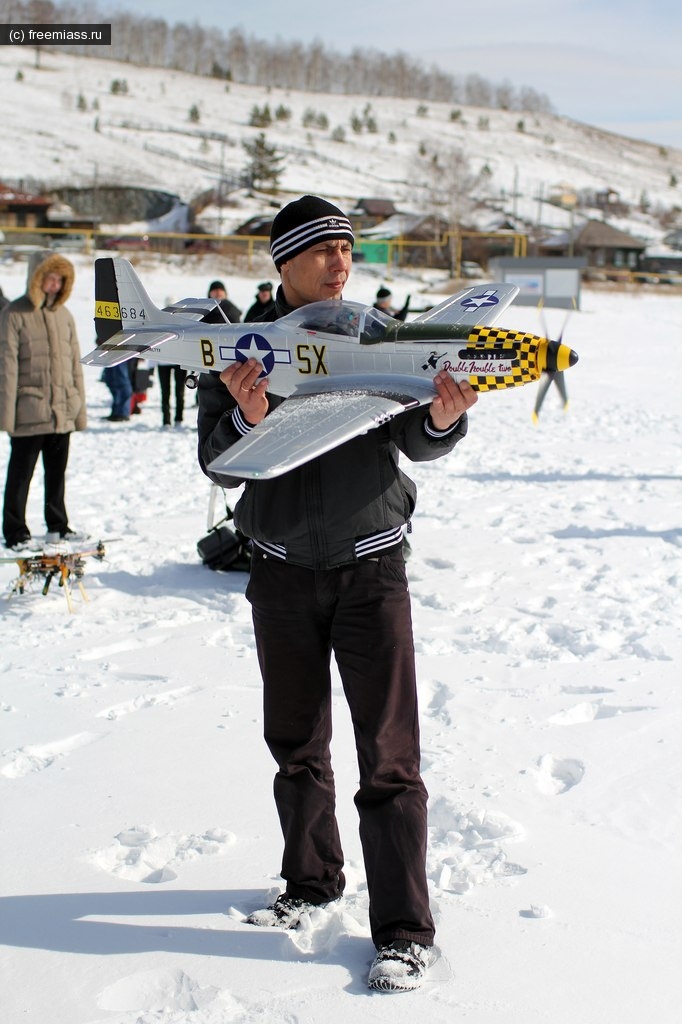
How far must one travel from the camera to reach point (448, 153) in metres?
105

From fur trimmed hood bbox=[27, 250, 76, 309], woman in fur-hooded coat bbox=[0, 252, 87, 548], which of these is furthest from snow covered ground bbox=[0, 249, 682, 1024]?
fur trimmed hood bbox=[27, 250, 76, 309]

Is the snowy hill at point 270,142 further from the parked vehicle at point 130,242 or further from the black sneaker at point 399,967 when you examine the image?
the black sneaker at point 399,967

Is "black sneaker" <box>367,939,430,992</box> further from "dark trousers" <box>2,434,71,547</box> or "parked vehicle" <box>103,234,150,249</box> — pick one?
"parked vehicle" <box>103,234,150,249</box>

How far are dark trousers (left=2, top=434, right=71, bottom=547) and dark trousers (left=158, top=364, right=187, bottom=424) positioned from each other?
545 centimetres

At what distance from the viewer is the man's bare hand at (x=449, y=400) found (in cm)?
252

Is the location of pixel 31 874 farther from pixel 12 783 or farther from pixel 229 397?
pixel 229 397

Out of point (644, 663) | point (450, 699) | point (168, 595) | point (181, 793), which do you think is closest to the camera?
point (181, 793)

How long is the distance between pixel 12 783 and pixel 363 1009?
1822 mm

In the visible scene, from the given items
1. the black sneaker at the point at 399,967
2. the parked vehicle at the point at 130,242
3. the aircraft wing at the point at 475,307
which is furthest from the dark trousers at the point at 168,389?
the parked vehicle at the point at 130,242

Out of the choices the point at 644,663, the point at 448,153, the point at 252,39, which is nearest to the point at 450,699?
the point at 644,663

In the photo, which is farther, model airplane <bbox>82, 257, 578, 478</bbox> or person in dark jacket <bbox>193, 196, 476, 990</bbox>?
person in dark jacket <bbox>193, 196, 476, 990</bbox>

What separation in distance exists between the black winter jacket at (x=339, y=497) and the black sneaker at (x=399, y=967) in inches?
41.6

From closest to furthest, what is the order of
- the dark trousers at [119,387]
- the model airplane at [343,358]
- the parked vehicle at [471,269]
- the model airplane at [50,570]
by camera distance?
the model airplane at [343,358] → the model airplane at [50,570] → the dark trousers at [119,387] → the parked vehicle at [471,269]

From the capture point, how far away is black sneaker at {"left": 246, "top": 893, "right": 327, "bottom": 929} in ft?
8.97
